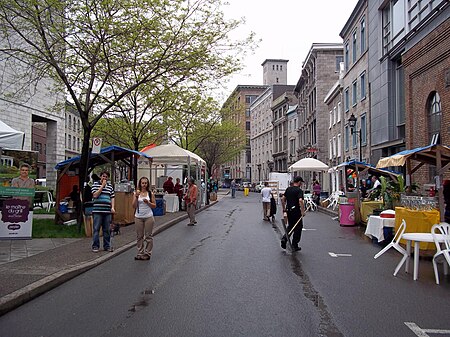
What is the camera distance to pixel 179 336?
5.15 meters

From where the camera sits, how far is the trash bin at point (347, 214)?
60.3 feet

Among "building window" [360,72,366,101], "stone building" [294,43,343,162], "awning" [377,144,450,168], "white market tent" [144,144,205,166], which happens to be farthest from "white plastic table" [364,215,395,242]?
"stone building" [294,43,343,162]

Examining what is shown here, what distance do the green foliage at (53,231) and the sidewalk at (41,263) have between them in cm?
65

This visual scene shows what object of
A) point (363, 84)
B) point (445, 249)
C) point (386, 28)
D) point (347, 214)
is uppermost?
point (386, 28)

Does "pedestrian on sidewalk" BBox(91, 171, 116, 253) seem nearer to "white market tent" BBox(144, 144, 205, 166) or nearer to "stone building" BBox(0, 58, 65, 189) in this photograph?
"white market tent" BBox(144, 144, 205, 166)

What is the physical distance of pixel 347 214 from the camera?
60.4 feet

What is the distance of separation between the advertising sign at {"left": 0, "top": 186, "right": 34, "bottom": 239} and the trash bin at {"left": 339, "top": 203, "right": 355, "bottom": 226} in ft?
37.2

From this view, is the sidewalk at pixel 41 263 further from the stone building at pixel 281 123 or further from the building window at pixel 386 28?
the stone building at pixel 281 123

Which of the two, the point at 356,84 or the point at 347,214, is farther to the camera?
the point at 356,84

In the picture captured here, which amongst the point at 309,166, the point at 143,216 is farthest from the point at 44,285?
the point at 309,166

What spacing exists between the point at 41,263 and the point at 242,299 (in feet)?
14.5

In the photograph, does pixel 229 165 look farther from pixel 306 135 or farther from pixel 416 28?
pixel 416 28

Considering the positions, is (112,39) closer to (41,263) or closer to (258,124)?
(41,263)

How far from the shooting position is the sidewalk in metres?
6.89
